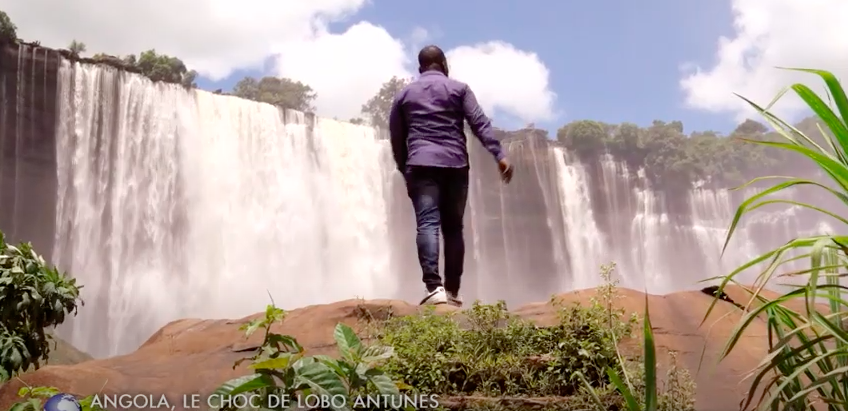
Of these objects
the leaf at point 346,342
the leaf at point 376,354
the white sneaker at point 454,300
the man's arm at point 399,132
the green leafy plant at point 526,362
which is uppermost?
the man's arm at point 399,132

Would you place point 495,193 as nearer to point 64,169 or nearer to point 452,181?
point 64,169

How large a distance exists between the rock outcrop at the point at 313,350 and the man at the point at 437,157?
1.14 ft

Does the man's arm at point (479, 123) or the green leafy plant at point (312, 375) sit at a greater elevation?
the man's arm at point (479, 123)

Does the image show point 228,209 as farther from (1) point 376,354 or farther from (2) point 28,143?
(1) point 376,354

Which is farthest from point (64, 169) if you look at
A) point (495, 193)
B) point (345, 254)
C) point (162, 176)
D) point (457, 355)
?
point (457, 355)

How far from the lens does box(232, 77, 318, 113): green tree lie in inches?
782

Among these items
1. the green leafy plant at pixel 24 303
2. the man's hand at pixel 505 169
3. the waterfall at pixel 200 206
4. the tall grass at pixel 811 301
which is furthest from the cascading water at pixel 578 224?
the tall grass at pixel 811 301

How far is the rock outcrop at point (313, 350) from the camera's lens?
2.55 meters

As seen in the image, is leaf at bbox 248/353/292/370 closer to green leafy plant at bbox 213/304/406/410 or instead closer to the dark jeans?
green leafy plant at bbox 213/304/406/410

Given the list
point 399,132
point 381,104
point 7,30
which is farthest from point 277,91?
point 399,132

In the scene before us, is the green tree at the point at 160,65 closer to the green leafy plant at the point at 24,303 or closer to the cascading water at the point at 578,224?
the cascading water at the point at 578,224

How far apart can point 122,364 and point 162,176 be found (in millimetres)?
10425

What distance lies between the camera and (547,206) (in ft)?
59.1

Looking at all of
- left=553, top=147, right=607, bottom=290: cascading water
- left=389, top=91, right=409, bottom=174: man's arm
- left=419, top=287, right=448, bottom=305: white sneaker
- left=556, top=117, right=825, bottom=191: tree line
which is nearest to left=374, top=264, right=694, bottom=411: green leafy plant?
left=419, top=287, right=448, bottom=305: white sneaker
